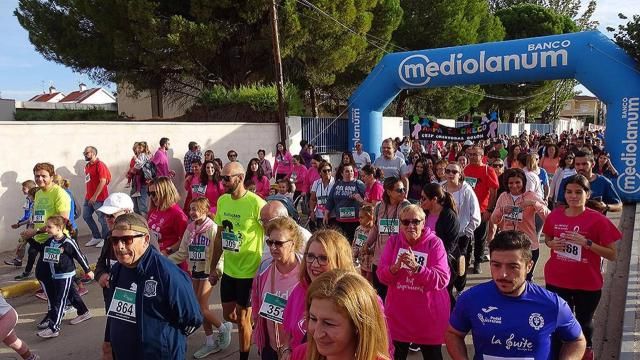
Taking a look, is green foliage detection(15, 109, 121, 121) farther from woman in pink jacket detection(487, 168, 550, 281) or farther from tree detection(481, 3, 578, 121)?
tree detection(481, 3, 578, 121)

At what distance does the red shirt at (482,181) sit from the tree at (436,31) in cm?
2159

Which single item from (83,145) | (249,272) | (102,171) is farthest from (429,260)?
(83,145)

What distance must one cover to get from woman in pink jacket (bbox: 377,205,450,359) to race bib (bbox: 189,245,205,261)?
1.88m

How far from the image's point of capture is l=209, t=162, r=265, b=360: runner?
4445mm

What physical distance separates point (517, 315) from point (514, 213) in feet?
10.7

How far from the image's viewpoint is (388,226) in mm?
4832

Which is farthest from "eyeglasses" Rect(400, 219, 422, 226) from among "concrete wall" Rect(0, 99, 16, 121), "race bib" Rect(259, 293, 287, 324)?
"concrete wall" Rect(0, 99, 16, 121)

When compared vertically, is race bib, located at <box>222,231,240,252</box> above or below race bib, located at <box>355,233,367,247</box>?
above

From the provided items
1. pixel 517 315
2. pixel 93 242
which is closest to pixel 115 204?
pixel 517 315

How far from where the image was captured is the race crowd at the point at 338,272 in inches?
97.1

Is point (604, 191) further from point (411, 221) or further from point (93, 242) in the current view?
point (93, 242)

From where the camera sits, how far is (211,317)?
4770 mm

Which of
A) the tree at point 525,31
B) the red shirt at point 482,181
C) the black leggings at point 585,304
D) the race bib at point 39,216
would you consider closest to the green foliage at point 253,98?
the red shirt at point 482,181

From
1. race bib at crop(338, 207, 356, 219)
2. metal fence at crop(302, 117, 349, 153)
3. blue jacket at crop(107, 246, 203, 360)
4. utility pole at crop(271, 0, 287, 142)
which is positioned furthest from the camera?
metal fence at crop(302, 117, 349, 153)
